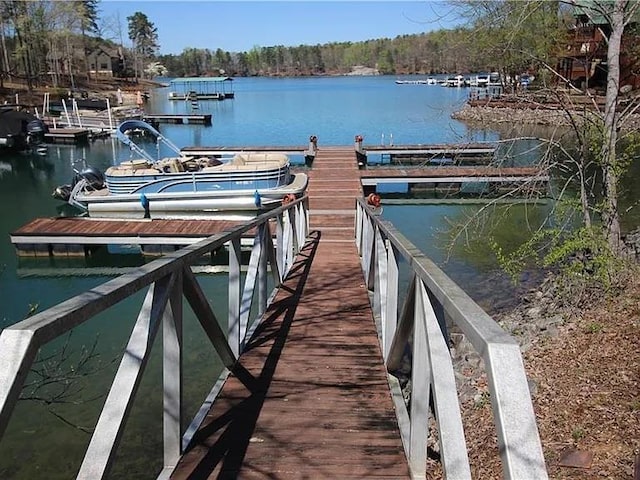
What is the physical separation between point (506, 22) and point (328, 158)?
51.4 feet

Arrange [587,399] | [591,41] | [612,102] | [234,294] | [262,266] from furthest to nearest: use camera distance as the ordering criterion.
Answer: [591,41] < [612,102] < [262,266] < [587,399] < [234,294]

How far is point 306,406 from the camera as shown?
136 inches

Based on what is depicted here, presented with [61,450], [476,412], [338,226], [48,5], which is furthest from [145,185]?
[48,5]

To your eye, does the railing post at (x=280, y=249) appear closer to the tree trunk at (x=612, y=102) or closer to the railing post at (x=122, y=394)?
the tree trunk at (x=612, y=102)

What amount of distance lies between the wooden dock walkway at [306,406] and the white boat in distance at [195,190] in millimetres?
10609

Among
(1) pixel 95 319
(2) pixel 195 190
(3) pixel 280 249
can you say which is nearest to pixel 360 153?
(2) pixel 195 190

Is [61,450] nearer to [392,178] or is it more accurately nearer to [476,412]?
[476,412]

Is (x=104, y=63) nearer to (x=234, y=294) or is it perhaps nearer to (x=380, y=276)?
(x=380, y=276)

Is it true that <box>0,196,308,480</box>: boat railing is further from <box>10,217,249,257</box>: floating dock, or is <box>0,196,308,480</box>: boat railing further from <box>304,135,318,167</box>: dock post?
<box>304,135,318,167</box>: dock post

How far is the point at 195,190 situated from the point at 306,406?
14.1 m

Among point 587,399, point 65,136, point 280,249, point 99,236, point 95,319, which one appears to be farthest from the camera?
point 65,136

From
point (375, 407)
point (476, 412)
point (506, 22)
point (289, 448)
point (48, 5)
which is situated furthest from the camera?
point (48, 5)

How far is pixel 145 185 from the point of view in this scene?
16688 millimetres

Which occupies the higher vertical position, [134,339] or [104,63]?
A: [104,63]
